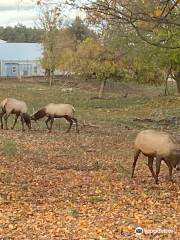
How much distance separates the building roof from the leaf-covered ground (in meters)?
66.2

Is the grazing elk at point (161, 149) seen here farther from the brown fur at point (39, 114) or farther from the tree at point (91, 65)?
the tree at point (91, 65)

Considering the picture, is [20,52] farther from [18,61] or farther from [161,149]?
[161,149]

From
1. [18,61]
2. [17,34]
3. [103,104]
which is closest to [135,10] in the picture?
[103,104]

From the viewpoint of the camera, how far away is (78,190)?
12742 mm

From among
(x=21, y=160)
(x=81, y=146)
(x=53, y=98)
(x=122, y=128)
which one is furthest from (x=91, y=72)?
(x=21, y=160)

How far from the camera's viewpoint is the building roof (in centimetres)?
8969

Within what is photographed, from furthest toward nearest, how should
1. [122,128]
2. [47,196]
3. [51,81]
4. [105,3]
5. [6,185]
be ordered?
[51,81], [122,128], [6,185], [47,196], [105,3]

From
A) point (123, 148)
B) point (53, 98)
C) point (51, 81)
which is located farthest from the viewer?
point (51, 81)

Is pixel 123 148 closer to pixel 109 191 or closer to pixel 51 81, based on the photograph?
pixel 109 191

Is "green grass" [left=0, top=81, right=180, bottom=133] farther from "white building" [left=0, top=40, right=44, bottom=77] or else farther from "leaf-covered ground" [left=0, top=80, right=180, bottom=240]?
"white building" [left=0, top=40, right=44, bottom=77]

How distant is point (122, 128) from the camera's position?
2814cm

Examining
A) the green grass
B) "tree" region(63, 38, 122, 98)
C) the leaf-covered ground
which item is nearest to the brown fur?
the green grass

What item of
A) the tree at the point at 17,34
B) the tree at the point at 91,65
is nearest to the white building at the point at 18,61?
the tree at the point at 17,34

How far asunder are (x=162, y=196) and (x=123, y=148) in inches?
345
